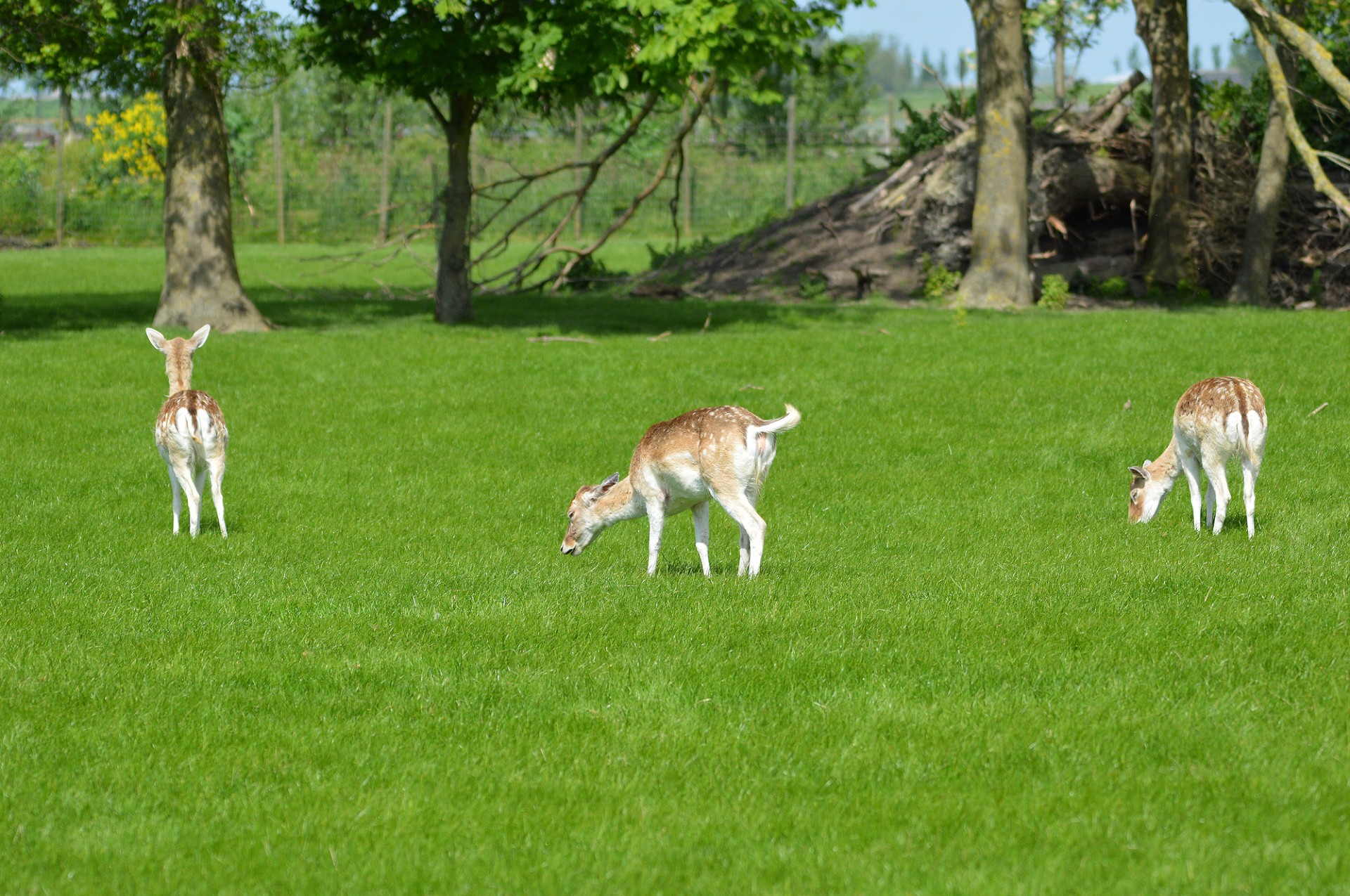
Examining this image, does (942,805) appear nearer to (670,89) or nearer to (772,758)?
(772,758)

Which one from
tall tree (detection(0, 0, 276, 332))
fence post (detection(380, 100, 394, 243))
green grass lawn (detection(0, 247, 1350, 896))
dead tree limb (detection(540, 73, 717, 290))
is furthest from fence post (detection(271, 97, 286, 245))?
green grass lawn (detection(0, 247, 1350, 896))

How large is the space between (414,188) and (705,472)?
41.2 metres

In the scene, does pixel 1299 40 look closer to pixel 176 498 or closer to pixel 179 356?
pixel 179 356

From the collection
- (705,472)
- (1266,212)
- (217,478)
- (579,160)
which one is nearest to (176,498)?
(217,478)

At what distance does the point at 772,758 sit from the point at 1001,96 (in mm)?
21938

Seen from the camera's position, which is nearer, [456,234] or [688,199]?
[456,234]

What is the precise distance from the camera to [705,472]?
9.76 meters

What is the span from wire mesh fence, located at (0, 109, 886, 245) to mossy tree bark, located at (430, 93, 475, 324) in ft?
63.1

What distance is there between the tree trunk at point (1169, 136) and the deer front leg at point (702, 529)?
67.3 ft

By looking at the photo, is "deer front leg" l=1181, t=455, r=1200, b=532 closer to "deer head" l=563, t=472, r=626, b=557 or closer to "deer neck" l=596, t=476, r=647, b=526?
"deer neck" l=596, t=476, r=647, b=526

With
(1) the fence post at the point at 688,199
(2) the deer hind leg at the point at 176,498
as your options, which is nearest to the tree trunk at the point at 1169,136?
(1) the fence post at the point at 688,199

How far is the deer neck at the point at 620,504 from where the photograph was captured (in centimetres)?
1064

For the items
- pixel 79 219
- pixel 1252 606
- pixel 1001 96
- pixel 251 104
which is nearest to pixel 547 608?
pixel 1252 606

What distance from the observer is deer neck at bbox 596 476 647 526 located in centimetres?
1064
